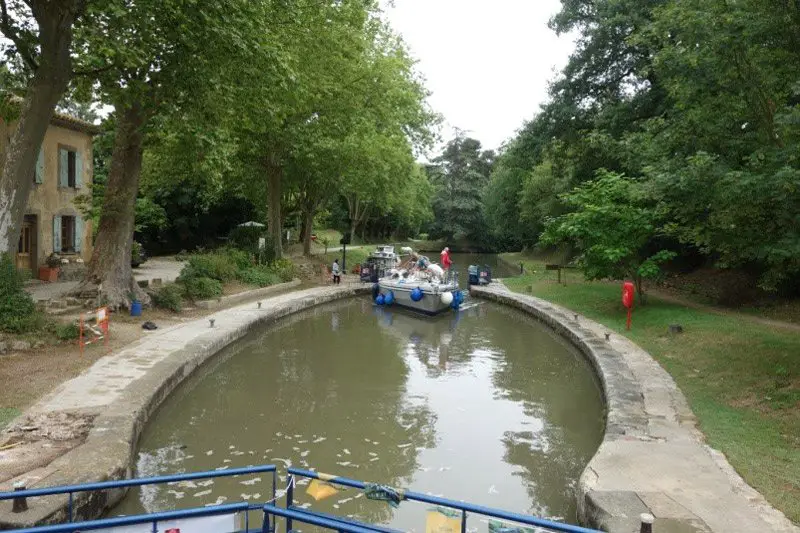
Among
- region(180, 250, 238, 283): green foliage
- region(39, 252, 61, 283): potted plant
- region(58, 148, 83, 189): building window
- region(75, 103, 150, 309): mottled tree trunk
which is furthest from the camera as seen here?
region(58, 148, 83, 189): building window

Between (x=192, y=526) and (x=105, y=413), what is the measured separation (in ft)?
16.3

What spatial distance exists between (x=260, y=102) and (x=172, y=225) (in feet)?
82.0

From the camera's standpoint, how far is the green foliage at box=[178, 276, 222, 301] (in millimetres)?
19927

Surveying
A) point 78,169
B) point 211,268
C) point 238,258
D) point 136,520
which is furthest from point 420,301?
point 136,520

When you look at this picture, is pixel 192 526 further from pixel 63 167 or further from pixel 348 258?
pixel 348 258

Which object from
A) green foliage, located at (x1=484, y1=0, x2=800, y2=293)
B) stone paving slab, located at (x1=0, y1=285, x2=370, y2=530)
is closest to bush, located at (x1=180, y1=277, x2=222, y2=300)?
stone paving slab, located at (x1=0, y1=285, x2=370, y2=530)

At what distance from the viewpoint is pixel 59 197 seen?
22.2 meters

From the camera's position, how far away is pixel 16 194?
40.1 ft

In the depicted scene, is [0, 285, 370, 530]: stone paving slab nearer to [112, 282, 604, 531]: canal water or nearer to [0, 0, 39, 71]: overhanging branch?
[112, 282, 604, 531]: canal water

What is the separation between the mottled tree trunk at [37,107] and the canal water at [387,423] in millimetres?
5049

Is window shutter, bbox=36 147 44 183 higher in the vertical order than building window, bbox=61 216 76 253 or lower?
higher

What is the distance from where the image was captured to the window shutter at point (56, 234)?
2184cm

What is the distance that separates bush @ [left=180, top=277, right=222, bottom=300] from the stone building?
437 cm

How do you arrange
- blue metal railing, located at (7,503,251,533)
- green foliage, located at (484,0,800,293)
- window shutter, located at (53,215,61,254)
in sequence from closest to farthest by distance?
blue metal railing, located at (7,503,251,533), green foliage, located at (484,0,800,293), window shutter, located at (53,215,61,254)
